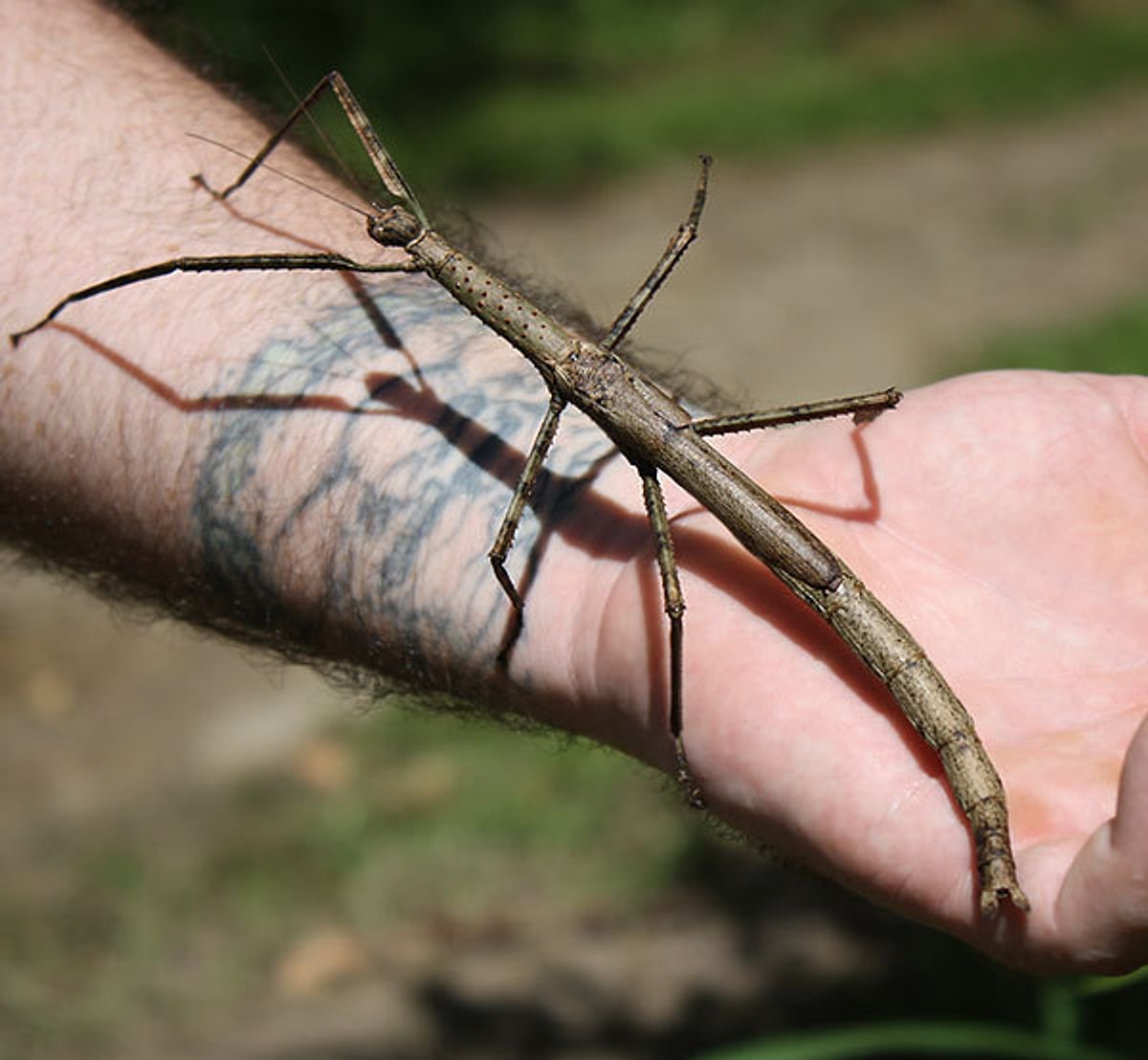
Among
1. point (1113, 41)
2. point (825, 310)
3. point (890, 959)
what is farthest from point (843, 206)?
point (890, 959)

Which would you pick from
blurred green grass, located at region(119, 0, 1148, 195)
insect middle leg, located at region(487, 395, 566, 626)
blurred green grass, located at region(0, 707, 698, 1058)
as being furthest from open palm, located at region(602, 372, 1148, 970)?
blurred green grass, located at region(119, 0, 1148, 195)

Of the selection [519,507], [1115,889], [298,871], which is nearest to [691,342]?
[298,871]

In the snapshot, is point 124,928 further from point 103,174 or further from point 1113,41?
point 1113,41

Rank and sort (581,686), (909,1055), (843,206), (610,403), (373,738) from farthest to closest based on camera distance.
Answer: (843,206)
(373,738)
(909,1055)
(610,403)
(581,686)

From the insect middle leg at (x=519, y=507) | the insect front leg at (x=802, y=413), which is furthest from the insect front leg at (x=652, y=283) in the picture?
the insect front leg at (x=802, y=413)

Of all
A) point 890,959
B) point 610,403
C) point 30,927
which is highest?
point 610,403

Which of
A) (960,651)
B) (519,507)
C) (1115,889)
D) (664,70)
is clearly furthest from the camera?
(664,70)

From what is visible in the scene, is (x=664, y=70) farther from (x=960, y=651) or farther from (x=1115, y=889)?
(x=1115, y=889)

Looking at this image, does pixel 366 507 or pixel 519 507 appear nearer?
pixel 519 507
